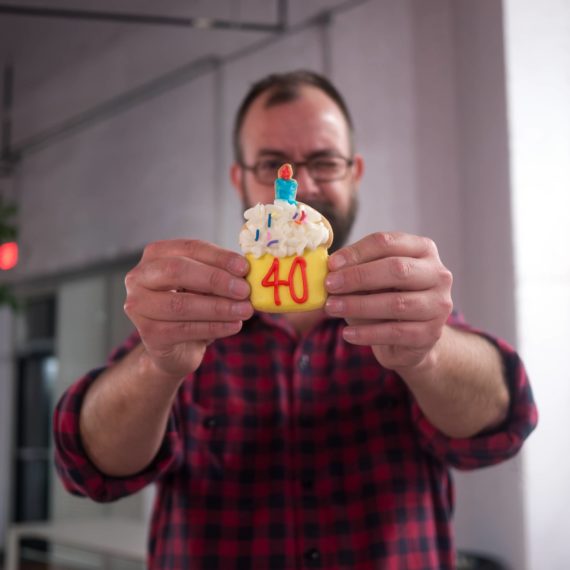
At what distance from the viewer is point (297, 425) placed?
1629mm

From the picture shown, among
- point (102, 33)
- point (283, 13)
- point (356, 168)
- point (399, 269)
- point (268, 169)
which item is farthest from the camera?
point (102, 33)

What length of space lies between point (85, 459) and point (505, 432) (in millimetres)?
824

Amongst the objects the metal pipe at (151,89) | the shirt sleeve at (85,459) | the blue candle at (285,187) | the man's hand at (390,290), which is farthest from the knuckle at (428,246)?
the metal pipe at (151,89)

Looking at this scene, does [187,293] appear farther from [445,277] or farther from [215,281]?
[445,277]

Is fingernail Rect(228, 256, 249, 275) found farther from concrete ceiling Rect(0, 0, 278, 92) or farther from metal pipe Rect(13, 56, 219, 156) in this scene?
metal pipe Rect(13, 56, 219, 156)

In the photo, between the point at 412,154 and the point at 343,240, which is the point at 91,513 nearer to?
the point at 412,154

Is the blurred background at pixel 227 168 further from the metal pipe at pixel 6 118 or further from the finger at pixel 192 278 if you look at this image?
the finger at pixel 192 278

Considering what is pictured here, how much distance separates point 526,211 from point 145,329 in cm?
210

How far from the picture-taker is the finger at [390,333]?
3.67 feet

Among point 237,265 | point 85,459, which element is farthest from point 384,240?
point 85,459

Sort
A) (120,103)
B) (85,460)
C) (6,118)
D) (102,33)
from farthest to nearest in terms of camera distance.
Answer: (6,118)
(102,33)
(120,103)
(85,460)

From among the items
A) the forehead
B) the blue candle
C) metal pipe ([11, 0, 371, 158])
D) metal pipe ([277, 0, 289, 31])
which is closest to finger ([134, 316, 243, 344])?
the blue candle

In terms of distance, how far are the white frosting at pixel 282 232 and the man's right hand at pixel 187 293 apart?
50mm

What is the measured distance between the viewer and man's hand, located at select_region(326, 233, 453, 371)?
1.11m
